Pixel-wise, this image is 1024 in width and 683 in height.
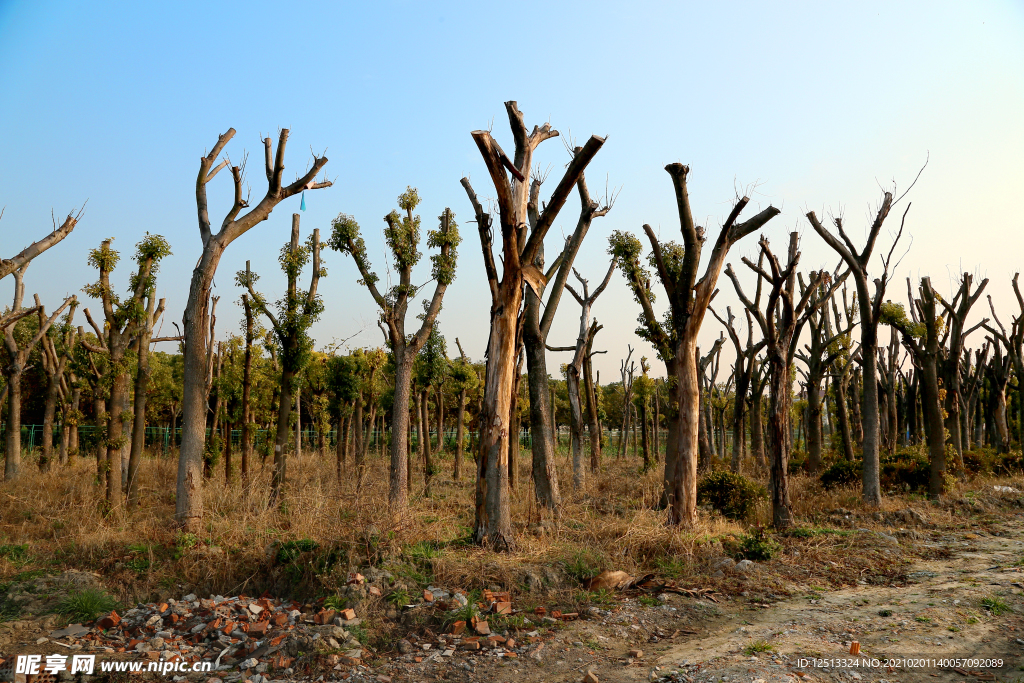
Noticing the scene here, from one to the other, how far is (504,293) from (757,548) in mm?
4385

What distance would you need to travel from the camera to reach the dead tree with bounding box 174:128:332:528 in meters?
8.88

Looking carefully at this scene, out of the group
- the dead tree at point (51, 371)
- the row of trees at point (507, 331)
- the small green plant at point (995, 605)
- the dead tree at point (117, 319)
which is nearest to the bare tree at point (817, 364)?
the row of trees at point (507, 331)

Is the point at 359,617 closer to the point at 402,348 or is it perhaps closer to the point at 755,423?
the point at 402,348

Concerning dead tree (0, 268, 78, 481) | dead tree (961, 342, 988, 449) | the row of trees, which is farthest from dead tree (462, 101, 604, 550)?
dead tree (961, 342, 988, 449)

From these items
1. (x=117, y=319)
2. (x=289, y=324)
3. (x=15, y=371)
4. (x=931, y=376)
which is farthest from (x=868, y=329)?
(x=15, y=371)

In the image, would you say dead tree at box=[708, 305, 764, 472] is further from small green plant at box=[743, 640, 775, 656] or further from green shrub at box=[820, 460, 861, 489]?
small green plant at box=[743, 640, 775, 656]

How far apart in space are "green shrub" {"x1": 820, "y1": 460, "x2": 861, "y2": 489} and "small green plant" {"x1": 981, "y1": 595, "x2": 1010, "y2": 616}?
25.3 ft

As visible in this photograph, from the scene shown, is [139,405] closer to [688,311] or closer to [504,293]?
[504,293]

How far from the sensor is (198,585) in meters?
7.00

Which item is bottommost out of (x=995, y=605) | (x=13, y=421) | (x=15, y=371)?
(x=995, y=605)

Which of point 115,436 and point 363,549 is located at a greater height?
point 115,436

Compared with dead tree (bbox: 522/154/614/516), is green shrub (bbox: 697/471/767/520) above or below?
below

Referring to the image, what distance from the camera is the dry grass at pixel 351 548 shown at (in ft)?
22.4

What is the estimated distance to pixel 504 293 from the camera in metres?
7.99
